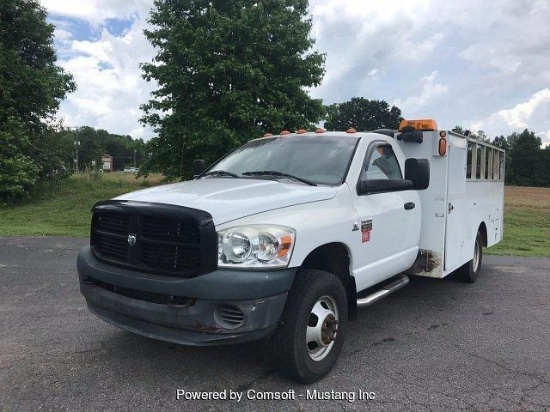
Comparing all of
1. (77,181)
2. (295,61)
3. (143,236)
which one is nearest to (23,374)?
(143,236)

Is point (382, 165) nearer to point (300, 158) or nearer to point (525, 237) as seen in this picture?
point (300, 158)

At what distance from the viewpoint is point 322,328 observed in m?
3.59

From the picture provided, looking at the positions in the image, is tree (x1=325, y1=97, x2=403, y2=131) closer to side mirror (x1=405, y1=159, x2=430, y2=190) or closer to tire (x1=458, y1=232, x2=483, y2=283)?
tire (x1=458, y1=232, x2=483, y2=283)

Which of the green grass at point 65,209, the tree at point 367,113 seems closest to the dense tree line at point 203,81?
the green grass at point 65,209

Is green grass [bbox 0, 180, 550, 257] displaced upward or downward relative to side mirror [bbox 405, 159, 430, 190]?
downward

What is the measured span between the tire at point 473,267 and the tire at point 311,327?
3728mm

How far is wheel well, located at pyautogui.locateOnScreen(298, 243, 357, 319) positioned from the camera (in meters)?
3.78

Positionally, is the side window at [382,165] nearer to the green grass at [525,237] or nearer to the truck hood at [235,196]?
the truck hood at [235,196]

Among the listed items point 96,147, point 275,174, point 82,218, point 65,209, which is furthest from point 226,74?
point 96,147

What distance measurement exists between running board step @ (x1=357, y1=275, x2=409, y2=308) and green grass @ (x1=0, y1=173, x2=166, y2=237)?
30.3 feet

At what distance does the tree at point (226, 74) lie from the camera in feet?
51.1

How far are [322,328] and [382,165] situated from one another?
77.1 inches

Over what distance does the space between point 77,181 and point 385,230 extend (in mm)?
23555

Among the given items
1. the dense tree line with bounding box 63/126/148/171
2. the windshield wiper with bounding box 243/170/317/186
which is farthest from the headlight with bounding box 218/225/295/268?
the dense tree line with bounding box 63/126/148/171
